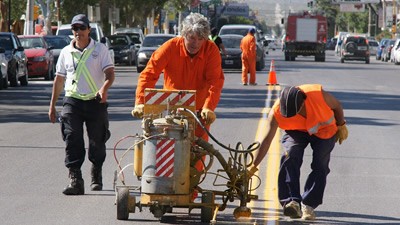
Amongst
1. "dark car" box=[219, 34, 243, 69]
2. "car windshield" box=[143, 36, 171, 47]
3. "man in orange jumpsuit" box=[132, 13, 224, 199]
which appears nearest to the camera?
"man in orange jumpsuit" box=[132, 13, 224, 199]

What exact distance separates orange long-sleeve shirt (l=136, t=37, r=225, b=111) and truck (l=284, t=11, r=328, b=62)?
55.7 metres

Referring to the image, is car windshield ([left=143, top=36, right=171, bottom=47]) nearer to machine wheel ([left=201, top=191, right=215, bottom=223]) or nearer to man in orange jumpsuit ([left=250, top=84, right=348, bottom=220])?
man in orange jumpsuit ([left=250, top=84, right=348, bottom=220])

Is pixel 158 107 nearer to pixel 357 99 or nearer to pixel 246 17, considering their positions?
pixel 357 99

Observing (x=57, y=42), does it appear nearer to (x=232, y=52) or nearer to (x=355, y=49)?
(x=232, y=52)

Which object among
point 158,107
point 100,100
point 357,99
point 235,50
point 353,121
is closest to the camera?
point 158,107

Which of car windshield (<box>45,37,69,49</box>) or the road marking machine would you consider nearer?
the road marking machine

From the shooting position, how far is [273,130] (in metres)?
9.96

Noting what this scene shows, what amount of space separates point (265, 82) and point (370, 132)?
1726cm

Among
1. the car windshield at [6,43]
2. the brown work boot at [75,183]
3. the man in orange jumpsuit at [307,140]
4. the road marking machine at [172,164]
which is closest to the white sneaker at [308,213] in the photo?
the man in orange jumpsuit at [307,140]

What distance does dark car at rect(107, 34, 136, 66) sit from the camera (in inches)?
2023

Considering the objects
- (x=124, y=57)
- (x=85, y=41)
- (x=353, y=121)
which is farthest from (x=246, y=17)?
(x=85, y=41)

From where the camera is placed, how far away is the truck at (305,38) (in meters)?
65.9

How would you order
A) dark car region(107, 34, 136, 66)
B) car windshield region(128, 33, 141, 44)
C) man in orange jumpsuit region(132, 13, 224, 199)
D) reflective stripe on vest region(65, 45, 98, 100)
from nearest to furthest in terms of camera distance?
man in orange jumpsuit region(132, 13, 224, 199), reflective stripe on vest region(65, 45, 98, 100), dark car region(107, 34, 136, 66), car windshield region(128, 33, 141, 44)

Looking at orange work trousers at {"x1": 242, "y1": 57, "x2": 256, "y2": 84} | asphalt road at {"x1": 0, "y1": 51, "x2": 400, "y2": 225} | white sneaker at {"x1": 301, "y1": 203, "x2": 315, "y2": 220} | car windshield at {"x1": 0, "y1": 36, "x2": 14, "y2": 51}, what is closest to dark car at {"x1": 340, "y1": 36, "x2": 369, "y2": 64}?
orange work trousers at {"x1": 242, "y1": 57, "x2": 256, "y2": 84}
